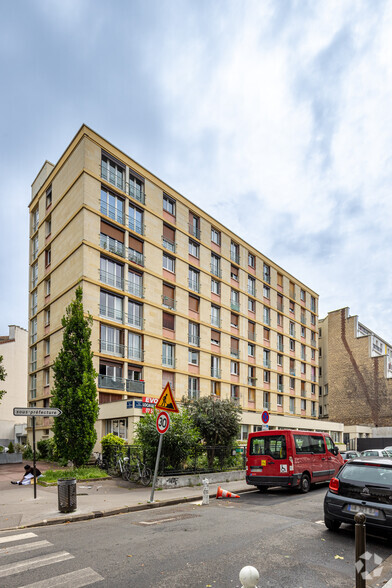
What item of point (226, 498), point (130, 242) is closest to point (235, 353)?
point (130, 242)

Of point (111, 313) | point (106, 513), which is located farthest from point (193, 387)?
point (106, 513)

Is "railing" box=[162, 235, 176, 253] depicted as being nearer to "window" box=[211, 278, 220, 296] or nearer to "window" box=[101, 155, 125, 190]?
"window" box=[101, 155, 125, 190]

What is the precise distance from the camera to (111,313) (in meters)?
27.4

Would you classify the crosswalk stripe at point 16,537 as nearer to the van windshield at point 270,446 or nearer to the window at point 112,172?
the van windshield at point 270,446

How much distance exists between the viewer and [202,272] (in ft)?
116

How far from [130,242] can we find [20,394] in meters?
24.3

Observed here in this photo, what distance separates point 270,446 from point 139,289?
17448mm

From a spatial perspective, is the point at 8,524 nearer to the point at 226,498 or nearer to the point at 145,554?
the point at 145,554

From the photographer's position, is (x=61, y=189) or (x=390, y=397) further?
(x=390, y=397)

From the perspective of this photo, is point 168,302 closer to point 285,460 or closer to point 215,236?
point 215,236

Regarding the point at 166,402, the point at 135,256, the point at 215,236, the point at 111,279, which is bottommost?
the point at 166,402

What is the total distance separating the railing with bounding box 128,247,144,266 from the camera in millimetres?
29219

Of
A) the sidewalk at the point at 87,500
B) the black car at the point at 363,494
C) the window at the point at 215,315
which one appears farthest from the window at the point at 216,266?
the black car at the point at 363,494

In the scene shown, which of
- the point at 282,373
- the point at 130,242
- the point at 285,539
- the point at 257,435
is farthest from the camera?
the point at 282,373
